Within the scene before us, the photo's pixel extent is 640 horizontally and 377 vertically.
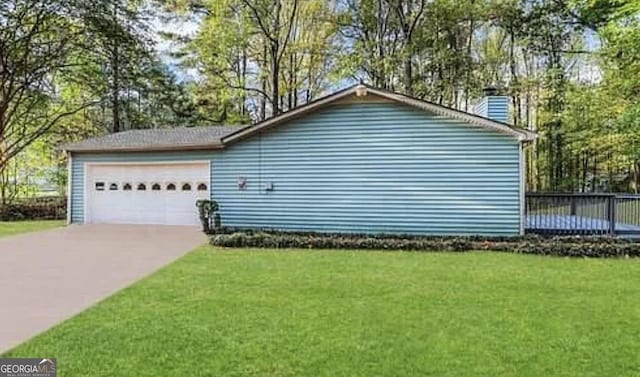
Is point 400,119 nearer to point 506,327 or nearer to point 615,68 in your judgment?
point 506,327

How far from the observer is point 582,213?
11852 millimetres

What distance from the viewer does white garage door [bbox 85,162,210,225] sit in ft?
45.5

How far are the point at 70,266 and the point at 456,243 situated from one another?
7.16m

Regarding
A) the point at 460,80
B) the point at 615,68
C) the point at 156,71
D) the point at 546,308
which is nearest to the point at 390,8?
the point at 460,80

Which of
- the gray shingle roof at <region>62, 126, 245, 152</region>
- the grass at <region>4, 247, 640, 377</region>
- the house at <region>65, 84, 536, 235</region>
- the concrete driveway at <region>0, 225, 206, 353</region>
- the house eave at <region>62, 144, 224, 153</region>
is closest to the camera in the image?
the grass at <region>4, 247, 640, 377</region>

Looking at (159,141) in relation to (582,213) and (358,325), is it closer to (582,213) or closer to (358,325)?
(358,325)

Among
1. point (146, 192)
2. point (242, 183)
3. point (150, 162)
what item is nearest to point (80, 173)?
point (146, 192)

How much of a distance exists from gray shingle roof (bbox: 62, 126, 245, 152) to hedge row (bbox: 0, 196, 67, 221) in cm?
498

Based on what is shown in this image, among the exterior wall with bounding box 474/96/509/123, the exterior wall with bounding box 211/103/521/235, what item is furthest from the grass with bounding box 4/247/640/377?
the exterior wall with bounding box 474/96/509/123

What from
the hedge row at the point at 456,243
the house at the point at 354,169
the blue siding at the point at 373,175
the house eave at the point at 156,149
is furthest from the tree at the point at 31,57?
the hedge row at the point at 456,243

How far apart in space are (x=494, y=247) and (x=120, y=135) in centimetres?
1216

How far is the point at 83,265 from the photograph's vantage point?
26.6 feet

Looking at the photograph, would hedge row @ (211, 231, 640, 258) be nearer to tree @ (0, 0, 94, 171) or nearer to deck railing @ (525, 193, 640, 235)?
deck railing @ (525, 193, 640, 235)

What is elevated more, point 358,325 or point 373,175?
point 373,175
